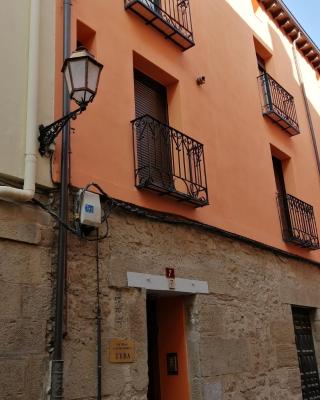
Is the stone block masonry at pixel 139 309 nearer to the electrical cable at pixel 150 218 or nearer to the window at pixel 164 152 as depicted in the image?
the electrical cable at pixel 150 218

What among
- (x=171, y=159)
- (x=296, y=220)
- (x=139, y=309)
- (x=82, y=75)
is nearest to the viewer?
(x=82, y=75)

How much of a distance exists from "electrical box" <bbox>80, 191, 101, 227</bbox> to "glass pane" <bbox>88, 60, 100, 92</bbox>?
97cm

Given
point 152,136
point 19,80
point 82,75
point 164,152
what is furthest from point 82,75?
point 164,152

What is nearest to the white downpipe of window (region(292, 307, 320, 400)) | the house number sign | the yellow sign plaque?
the yellow sign plaque

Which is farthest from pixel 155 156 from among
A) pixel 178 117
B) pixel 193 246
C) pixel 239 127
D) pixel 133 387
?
pixel 133 387

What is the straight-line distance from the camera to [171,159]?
5980mm

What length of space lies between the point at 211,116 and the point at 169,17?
1.45 metres

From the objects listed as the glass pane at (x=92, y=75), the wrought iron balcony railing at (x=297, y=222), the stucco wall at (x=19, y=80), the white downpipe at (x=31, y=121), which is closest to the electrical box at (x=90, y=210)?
the stucco wall at (x=19, y=80)

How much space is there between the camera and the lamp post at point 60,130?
12.4ft

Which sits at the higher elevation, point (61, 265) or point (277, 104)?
point (277, 104)

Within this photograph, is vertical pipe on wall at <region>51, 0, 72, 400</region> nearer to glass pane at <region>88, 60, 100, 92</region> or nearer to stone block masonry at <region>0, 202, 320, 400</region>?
stone block masonry at <region>0, 202, 320, 400</region>

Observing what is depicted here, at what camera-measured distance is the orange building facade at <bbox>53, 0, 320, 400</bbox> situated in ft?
15.2

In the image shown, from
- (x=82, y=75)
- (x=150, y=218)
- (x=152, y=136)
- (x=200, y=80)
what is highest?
(x=200, y=80)

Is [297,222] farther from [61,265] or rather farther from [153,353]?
[61,265]
